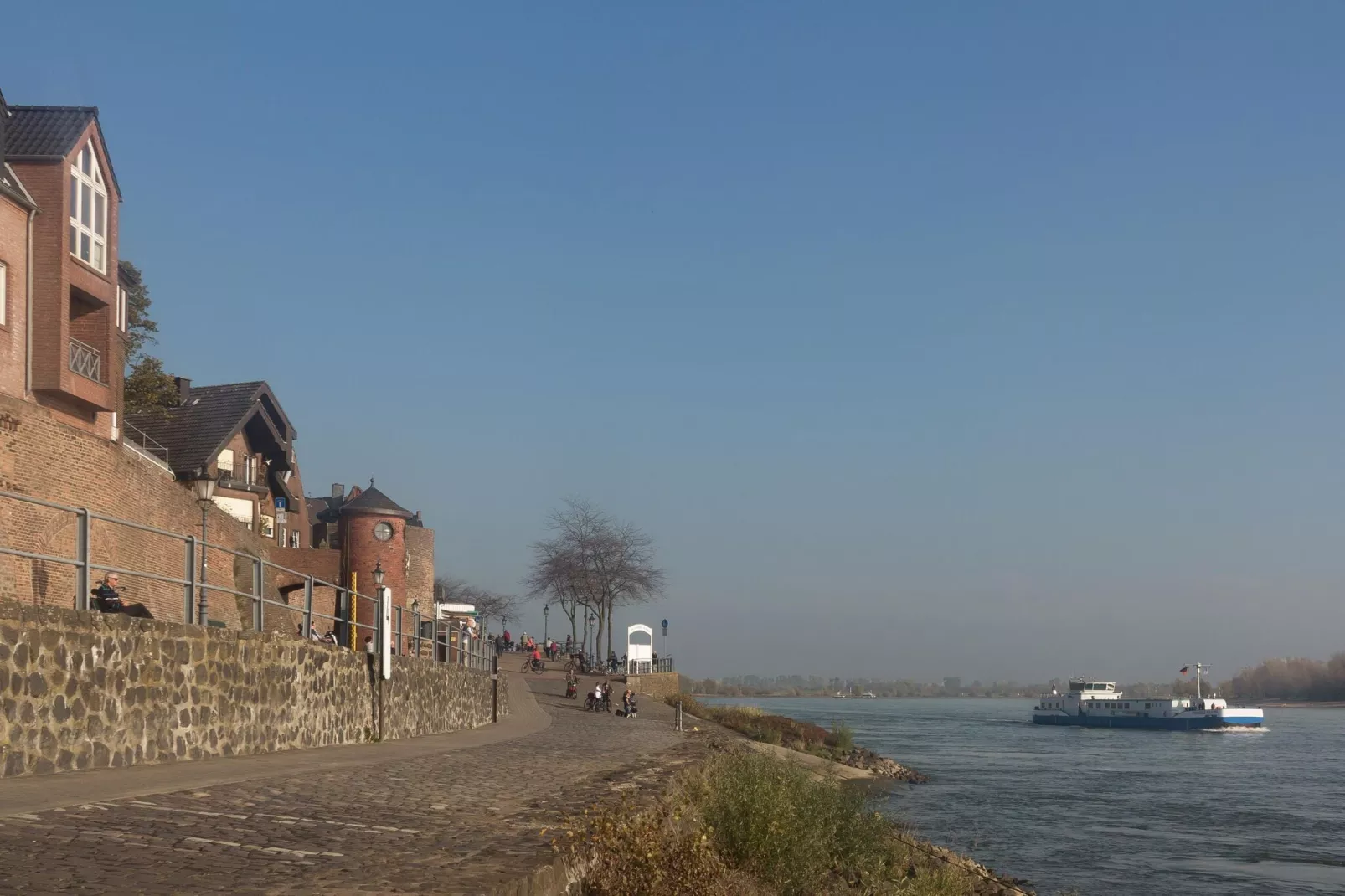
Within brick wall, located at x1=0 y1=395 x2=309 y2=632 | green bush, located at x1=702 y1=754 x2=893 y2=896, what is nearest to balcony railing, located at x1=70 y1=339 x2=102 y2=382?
brick wall, located at x1=0 y1=395 x2=309 y2=632

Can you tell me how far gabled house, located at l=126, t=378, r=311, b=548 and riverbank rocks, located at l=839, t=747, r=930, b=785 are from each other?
80.2 feet

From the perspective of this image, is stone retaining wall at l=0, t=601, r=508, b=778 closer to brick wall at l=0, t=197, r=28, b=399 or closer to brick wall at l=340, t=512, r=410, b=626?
brick wall at l=0, t=197, r=28, b=399

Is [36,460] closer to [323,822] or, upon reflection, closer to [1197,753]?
[323,822]

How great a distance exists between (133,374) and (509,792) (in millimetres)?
45653

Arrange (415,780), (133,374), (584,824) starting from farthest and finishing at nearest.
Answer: (133,374) < (415,780) < (584,824)

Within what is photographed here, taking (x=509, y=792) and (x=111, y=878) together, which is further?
(x=509, y=792)

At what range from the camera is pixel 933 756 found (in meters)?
68.9

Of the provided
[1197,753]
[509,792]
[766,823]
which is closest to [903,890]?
[766,823]

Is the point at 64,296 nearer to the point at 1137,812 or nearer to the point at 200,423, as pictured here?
the point at 200,423

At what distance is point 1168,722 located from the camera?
103m

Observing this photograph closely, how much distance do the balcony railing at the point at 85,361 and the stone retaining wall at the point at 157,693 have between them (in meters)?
15.1

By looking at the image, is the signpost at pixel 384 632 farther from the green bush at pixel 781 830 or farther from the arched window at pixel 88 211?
the arched window at pixel 88 211

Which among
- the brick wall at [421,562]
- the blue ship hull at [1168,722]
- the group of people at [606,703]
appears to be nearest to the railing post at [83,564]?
the group of people at [606,703]

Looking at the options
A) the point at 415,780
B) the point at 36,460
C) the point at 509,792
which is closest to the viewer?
the point at 509,792
